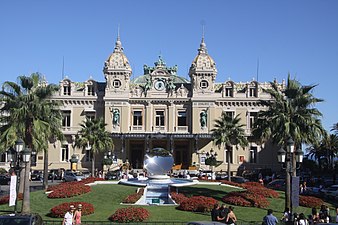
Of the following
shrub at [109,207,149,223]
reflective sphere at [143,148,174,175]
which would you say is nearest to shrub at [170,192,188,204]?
reflective sphere at [143,148,174,175]

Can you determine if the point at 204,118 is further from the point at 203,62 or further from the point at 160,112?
the point at 203,62

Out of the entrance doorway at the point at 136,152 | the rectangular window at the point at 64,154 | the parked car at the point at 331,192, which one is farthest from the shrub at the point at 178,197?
the rectangular window at the point at 64,154

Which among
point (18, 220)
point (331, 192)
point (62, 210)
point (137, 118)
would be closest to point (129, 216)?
point (62, 210)

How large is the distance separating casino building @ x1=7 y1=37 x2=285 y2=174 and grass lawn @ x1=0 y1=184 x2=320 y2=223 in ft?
97.1

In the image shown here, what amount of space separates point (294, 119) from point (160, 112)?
40.0m

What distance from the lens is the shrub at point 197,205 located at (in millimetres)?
25719

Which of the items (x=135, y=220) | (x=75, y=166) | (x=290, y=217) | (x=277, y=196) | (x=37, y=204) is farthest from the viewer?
(x=75, y=166)

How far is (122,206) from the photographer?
2764cm

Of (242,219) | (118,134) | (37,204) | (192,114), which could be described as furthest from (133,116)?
(242,219)

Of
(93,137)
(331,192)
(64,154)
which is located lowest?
(331,192)

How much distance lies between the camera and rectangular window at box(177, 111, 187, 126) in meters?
67.6

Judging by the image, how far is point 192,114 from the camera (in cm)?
6625

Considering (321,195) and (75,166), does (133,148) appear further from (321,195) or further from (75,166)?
(321,195)

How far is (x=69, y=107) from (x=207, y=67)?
21133 millimetres
